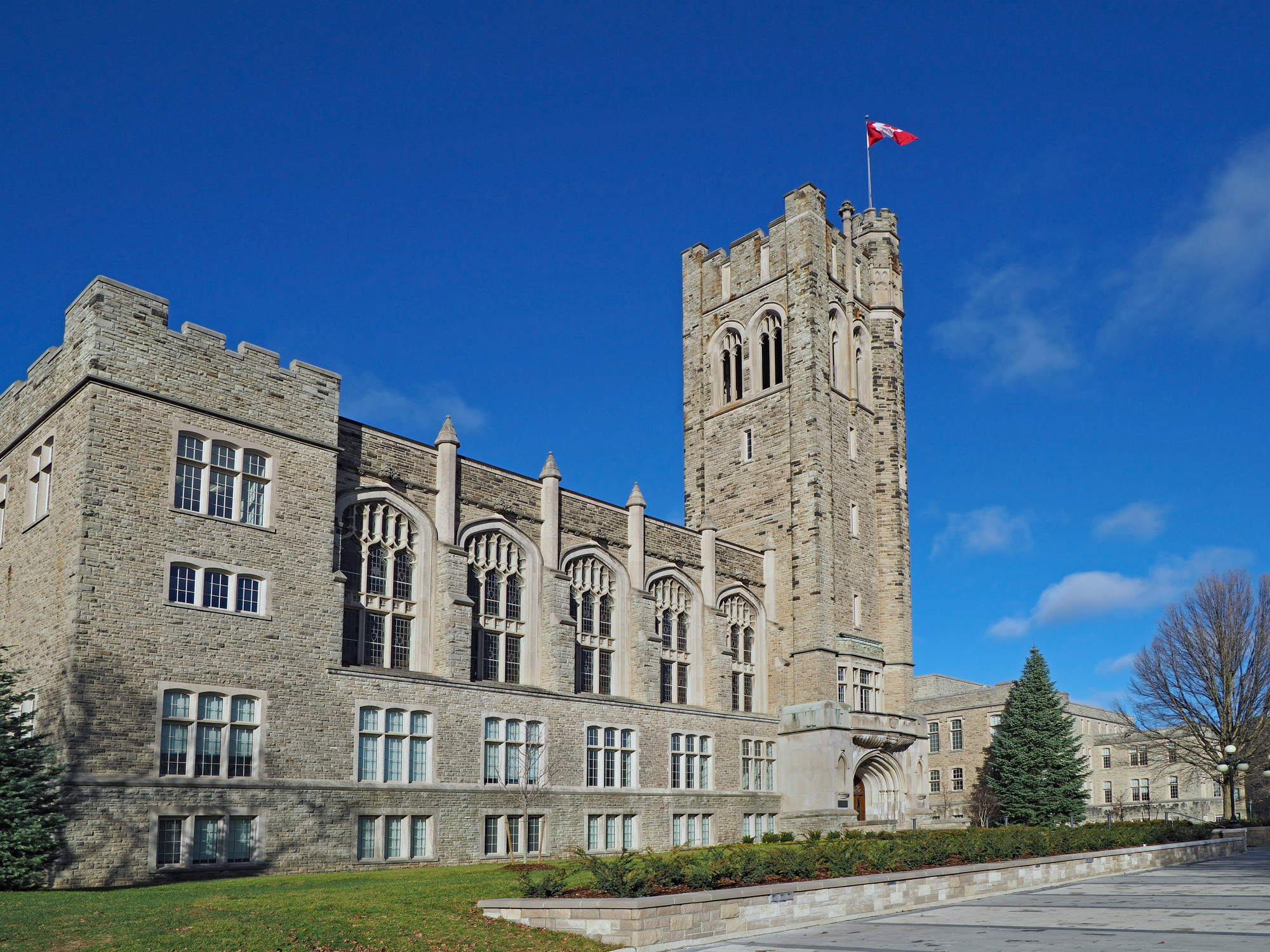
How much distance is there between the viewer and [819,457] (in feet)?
161

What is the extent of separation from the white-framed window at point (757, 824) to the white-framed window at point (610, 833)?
6680 millimetres

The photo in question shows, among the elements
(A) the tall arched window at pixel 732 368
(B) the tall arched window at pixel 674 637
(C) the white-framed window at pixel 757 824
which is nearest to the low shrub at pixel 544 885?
(B) the tall arched window at pixel 674 637

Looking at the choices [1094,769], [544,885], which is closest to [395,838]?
[544,885]

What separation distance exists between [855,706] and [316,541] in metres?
27.7

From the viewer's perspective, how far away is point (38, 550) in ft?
87.3

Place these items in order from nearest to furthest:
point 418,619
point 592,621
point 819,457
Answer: point 418,619, point 592,621, point 819,457

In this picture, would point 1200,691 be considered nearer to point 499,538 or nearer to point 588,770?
point 588,770

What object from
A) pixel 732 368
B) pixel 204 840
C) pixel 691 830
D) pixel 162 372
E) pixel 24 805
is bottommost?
pixel 691 830

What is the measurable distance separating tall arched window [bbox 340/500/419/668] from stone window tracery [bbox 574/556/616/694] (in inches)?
267

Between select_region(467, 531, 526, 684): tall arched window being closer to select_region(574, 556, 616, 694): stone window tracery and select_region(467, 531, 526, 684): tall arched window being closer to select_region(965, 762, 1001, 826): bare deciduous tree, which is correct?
select_region(574, 556, 616, 694): stone window tracery

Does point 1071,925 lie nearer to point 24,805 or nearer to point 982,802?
point 24,805

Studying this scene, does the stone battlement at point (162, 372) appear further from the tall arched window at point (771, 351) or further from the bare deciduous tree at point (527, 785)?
the tall arched window at point (771, 351)

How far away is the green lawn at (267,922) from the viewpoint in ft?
49.2

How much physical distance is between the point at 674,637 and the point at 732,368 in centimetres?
1658
